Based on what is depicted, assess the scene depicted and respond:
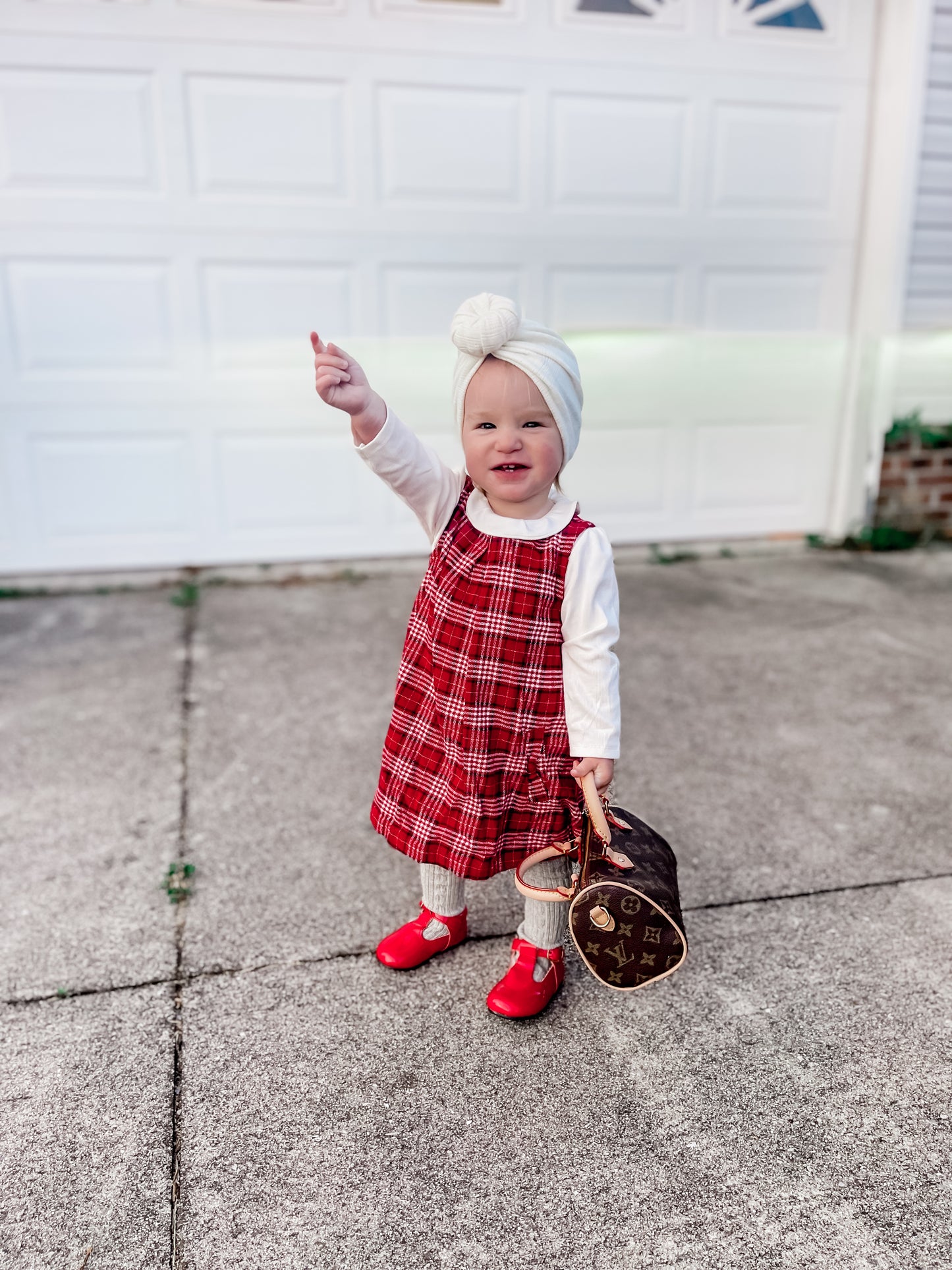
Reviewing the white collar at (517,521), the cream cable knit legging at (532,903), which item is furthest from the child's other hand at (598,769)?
the white collar at (517,521)

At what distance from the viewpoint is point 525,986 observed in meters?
1.73

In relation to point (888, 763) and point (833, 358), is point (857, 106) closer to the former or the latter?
point (833, 358)

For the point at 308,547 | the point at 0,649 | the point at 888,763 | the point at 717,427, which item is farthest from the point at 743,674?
the point at 0,649

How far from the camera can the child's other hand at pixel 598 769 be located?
1544 millimetres

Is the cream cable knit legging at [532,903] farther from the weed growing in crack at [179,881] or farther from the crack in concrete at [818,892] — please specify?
the weed growing in crack at [179,881]

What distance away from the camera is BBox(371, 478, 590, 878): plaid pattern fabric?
1571 millimetres

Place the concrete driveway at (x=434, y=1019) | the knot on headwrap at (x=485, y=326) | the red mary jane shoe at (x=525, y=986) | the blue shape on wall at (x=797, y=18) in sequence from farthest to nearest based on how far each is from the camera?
the blue shape on wall at (x=797, y=18) < the red mary jane shoe at (x=525, y=986) < the knot on headwrap at (x=485, y=326) < the concrete driveway at (x=434, y=1019)

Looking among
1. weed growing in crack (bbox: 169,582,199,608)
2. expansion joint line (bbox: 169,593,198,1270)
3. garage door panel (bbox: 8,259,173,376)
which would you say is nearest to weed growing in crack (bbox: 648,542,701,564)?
weed growing in crack (bbox: 169,582,199,608)

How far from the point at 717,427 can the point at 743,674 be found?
5.92 ft

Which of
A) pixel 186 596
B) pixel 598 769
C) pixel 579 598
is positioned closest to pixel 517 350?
pixel 579 598

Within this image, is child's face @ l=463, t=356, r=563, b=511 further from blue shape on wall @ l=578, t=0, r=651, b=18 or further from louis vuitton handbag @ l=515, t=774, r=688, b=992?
blue shape on wall @ l=578, t=0, r=651, b=18

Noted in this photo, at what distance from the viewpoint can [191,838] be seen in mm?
2297

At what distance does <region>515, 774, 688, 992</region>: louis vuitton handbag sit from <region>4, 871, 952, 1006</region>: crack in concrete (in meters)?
0.46

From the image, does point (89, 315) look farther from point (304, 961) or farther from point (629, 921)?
point (629, 921)
